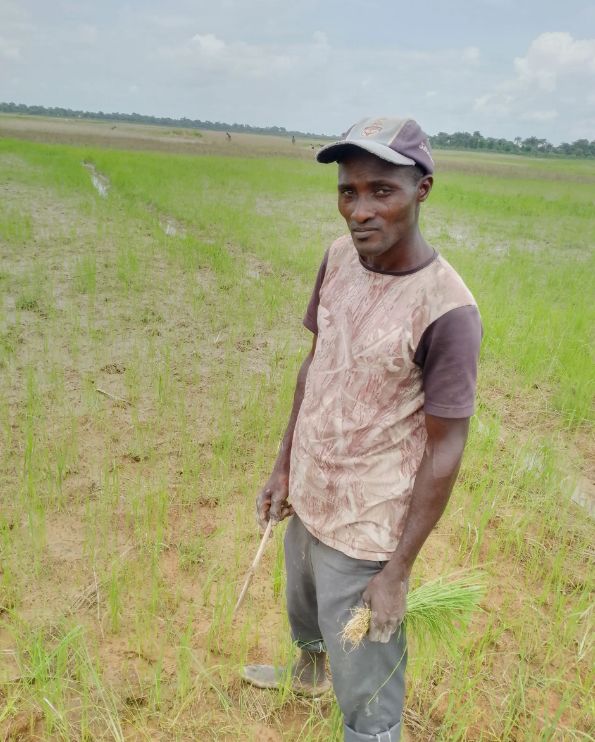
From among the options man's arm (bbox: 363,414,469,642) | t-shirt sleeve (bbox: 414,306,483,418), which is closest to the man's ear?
t-shirt sleeve (bbox: 414,306,483,418)

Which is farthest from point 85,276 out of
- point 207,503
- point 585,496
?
point 585,496

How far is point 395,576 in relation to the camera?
111 centimetres

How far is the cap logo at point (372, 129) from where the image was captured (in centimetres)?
105

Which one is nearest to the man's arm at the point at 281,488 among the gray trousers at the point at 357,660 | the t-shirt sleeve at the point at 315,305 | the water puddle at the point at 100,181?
the t-shirt sleeve at the point at 315,305

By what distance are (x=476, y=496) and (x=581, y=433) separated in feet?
4.28

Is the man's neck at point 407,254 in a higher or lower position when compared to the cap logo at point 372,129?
lower

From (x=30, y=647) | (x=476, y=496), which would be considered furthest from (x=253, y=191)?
(x=30, y=647)

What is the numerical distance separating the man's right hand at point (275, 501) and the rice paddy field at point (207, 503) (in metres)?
0.44

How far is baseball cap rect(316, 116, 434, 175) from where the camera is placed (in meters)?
1.01

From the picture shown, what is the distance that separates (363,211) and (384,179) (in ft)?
0.23

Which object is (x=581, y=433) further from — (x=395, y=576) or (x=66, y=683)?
(x=66, y=683)

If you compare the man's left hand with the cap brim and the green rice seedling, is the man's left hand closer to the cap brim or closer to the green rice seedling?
the cap brim

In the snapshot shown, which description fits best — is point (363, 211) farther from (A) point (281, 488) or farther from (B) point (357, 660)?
(B) point (357, 660)

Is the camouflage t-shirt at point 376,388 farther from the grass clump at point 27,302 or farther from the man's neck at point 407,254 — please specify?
the grass clump at point 27,302
